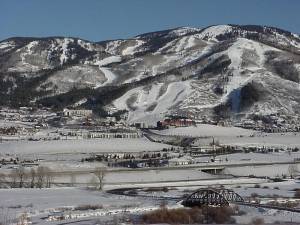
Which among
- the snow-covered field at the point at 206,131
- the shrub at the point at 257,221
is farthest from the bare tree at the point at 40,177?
the snow-covered field at the point at 206,131

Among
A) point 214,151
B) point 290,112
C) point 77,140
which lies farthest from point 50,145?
point 290,112

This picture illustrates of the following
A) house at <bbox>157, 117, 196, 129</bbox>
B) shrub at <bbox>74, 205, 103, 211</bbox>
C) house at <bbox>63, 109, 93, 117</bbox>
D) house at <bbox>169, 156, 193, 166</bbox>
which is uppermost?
house at <bbox>63, 109, 93, 117</bbox>

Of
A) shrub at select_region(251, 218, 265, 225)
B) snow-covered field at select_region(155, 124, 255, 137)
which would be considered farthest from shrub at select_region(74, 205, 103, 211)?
snow-covered field at select_region(155, 124, 255, 137)

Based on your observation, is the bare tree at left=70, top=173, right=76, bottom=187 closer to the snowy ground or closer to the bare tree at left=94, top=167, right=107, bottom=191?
the bare tree at left=94, top=167, right=107, bottom=191

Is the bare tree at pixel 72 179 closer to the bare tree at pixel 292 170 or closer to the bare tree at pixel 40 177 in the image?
the bare tree at pixel 40 177

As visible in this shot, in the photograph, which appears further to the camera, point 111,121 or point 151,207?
point 111,121

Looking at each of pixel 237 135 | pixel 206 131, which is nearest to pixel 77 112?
pixel 206 131

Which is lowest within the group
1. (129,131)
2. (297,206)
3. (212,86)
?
(297,206)

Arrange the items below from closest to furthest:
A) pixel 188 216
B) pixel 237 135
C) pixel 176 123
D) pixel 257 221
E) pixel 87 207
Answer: pixel 257 221 → pixel 188 216 → pixel 87 207 → pixel 237 135 → pixel 176 123

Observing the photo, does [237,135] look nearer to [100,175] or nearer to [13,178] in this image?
[100,175]

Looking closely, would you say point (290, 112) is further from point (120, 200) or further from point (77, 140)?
point (120, 200)

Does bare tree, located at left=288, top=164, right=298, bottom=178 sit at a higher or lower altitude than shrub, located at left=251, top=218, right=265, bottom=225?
higher
